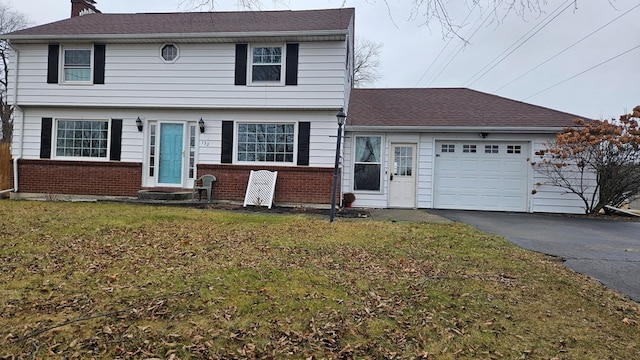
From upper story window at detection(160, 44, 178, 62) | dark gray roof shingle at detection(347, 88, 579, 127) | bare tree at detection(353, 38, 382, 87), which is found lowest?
dark gray roof shingle at detection(347, 88, 579, 127)

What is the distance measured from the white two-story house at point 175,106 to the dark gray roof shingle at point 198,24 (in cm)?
10

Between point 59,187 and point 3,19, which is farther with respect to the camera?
Answer: point 3,19

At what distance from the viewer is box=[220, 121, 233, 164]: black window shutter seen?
35.7 ft

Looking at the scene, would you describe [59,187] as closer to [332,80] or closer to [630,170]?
[332,80]

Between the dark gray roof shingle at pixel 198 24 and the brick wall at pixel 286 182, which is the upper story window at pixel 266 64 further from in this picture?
the brick wall at pixel 286 182

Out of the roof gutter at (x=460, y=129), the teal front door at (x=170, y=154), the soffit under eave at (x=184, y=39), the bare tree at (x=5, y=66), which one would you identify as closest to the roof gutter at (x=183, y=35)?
the soffit under eave at (x=184, y=39)

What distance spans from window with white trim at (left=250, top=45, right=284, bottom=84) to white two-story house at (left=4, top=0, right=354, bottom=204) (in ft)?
0.09

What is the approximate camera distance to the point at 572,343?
2654 millimetres

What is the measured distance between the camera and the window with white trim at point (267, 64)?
1069cm

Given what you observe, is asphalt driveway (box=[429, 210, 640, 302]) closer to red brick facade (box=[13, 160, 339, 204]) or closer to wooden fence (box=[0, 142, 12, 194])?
red brick facade (box=[13, 160, 339, 204])

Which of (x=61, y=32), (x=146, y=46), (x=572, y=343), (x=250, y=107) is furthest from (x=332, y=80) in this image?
(x=572, y=343)

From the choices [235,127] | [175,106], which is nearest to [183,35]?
[175,106]

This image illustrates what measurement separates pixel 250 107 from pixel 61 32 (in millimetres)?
6047

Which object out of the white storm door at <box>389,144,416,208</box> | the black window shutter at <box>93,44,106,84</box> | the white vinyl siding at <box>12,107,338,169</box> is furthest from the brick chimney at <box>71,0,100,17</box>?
the white storm door at <box>389,144,416,208</box>
